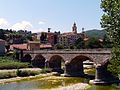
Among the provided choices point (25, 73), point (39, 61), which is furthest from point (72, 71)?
point (39, 61)

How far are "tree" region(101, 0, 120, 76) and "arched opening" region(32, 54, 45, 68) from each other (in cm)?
7666

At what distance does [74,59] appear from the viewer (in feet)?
259

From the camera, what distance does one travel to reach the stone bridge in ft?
213

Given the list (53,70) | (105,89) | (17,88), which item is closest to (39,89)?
(17,88)

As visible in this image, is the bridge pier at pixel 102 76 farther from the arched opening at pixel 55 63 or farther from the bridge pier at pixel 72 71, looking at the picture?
the arched opening at pixel 55 63

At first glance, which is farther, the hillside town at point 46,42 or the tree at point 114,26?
the hillside town at point 46,42

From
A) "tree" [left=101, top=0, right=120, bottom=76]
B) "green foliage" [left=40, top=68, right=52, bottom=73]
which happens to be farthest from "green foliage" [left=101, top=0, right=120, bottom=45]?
"green foliage" [left=40, top=68, right=52, bottom=73]

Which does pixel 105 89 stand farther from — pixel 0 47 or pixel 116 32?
pixel 0 47

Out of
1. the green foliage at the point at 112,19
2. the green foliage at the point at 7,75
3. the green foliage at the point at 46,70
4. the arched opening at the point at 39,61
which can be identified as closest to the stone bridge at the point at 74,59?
the arched opening at the point at 39,61

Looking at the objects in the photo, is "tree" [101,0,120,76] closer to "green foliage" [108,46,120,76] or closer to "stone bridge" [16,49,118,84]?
"green foliage" [108,46,120,76]

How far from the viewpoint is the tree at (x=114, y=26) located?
2155 cm

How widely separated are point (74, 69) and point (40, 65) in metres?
22.8

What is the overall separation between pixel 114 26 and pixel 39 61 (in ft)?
262

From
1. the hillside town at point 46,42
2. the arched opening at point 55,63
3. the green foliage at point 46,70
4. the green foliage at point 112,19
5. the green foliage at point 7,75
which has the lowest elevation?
the green foliage at point 7,75
